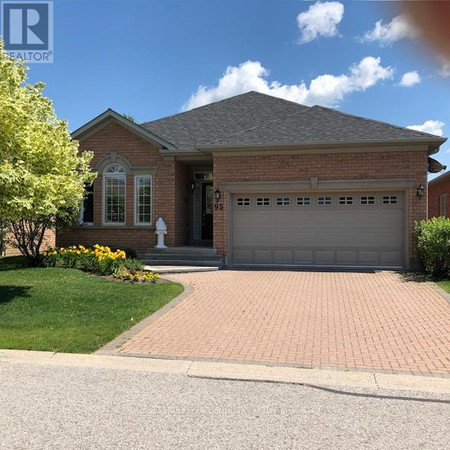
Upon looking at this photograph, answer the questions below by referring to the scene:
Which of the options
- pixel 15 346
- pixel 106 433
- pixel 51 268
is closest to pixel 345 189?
pixel 51 268

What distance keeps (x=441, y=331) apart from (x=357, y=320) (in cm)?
132

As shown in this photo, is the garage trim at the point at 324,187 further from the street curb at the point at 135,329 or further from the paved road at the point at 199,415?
the paved road at the point at 199,415

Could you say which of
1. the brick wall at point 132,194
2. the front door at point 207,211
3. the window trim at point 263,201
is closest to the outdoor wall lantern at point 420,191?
the window trim at point 263,201

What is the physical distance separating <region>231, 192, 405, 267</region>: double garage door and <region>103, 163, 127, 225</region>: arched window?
13.8 feet

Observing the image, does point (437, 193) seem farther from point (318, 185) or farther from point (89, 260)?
point (89, 260)

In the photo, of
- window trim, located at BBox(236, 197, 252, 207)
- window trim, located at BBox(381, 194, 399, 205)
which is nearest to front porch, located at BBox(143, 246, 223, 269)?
window trim, located at BBox(236, 197, 252, 207)

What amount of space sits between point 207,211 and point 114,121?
4.88 meters

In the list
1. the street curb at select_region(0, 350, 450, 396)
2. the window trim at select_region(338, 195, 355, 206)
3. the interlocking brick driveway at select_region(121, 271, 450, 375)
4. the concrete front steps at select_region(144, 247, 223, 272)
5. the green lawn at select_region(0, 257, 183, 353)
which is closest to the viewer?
the street curb at select_region(0, 350, 450, 396)

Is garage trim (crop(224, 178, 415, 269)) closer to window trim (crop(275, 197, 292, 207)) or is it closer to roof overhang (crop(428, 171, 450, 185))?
window trim (crop(275, 197, 292, 207))

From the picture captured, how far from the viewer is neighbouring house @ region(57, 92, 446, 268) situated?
13.6 m

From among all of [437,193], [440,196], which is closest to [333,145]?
[440,196]

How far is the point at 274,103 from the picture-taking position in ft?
63.3

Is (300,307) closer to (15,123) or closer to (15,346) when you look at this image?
(15,346)

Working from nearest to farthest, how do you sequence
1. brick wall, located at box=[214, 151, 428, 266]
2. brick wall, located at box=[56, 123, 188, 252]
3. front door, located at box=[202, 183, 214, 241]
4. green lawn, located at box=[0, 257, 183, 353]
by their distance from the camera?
green lawn, located at box=[0, 257, 183, 353]
brick wall, located at box=[214, 151, 428, 266]
brick wall, located at box=[56, 123, 188, 252]
front door, located at box=[202, 183, 214, 241]
